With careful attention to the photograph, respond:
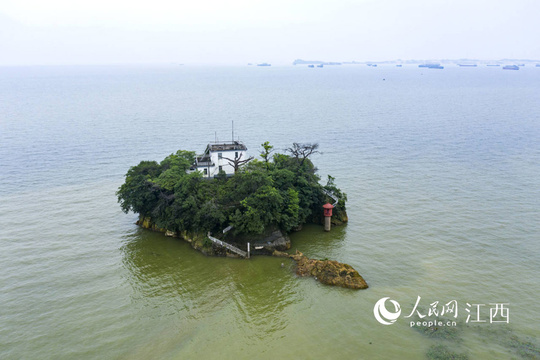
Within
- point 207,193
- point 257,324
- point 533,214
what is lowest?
point 257,324

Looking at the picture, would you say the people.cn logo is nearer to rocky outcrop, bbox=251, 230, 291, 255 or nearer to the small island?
the small island

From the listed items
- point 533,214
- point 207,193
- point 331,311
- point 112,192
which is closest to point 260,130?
point 112,192

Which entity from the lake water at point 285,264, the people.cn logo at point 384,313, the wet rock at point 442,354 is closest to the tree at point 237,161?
the lake water at point 285,264

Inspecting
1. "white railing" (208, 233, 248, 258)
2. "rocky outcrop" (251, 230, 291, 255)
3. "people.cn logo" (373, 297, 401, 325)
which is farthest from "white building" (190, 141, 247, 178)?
"people.cn logo" (373, 297, 401, 325)

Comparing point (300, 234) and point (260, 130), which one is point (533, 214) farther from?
point (260, 130)

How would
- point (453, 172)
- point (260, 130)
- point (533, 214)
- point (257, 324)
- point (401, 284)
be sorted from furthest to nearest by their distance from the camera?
point (260, 130) → point (453, 172) → point (533, 214) → point (401, 284) → point (257, 324)

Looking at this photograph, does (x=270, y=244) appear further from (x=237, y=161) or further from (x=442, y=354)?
(x=442, y=354)

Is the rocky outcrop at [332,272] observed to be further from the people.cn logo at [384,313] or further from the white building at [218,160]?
the white building at [218,160]
